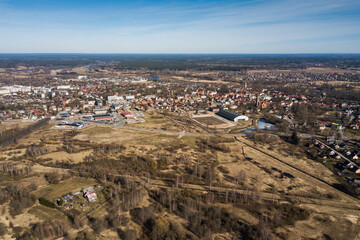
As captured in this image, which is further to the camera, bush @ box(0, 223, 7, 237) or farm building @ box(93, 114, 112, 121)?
farm building @ box(93, 114, 112, 121)

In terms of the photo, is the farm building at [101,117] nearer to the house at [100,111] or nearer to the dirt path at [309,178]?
the house at [100,111]

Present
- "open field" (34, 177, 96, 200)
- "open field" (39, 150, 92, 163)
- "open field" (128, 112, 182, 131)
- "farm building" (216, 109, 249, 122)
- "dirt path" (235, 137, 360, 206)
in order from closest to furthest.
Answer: "open field" (34, 177, 96, 200) < "dirt path" (235, 137, 360, 206) < "open field" (39, 150, 92, 163) < "open field" (128, 112, 182, 131) < "farm building" (216, 109, 249, 122)

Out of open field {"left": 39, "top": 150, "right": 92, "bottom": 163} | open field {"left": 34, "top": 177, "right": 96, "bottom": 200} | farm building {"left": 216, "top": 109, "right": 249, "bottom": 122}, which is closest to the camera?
open field {"left": 34, "top": 177, "right": 96, "bottom": 200}

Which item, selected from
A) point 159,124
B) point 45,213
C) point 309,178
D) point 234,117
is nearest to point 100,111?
point 159,124

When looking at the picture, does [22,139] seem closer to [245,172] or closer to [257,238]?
[245,172]

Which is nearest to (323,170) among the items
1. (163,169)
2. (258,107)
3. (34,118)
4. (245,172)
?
(245,172)

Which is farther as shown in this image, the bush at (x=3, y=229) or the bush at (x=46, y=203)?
the bush at (x=46, y=203)

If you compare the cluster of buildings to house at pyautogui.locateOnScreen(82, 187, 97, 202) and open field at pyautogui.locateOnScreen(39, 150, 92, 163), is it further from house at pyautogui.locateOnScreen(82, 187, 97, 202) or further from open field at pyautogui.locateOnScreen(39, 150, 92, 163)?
house at pyautogui.locateOnScreen(82, 187, 97, 202)

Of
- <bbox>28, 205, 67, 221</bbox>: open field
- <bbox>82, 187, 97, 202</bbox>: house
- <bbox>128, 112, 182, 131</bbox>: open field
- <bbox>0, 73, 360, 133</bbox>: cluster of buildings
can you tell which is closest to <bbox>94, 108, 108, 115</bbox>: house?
<bbox>0, 73, 360, 133</bbox>: cluster of buildings

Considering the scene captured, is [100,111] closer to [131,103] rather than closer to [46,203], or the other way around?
[131,103]

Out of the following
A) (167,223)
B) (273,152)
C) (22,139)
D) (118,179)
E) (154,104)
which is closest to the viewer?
(167,223)

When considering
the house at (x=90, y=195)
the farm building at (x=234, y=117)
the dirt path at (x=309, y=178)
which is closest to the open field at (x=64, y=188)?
the house at (x=90, y=195)
